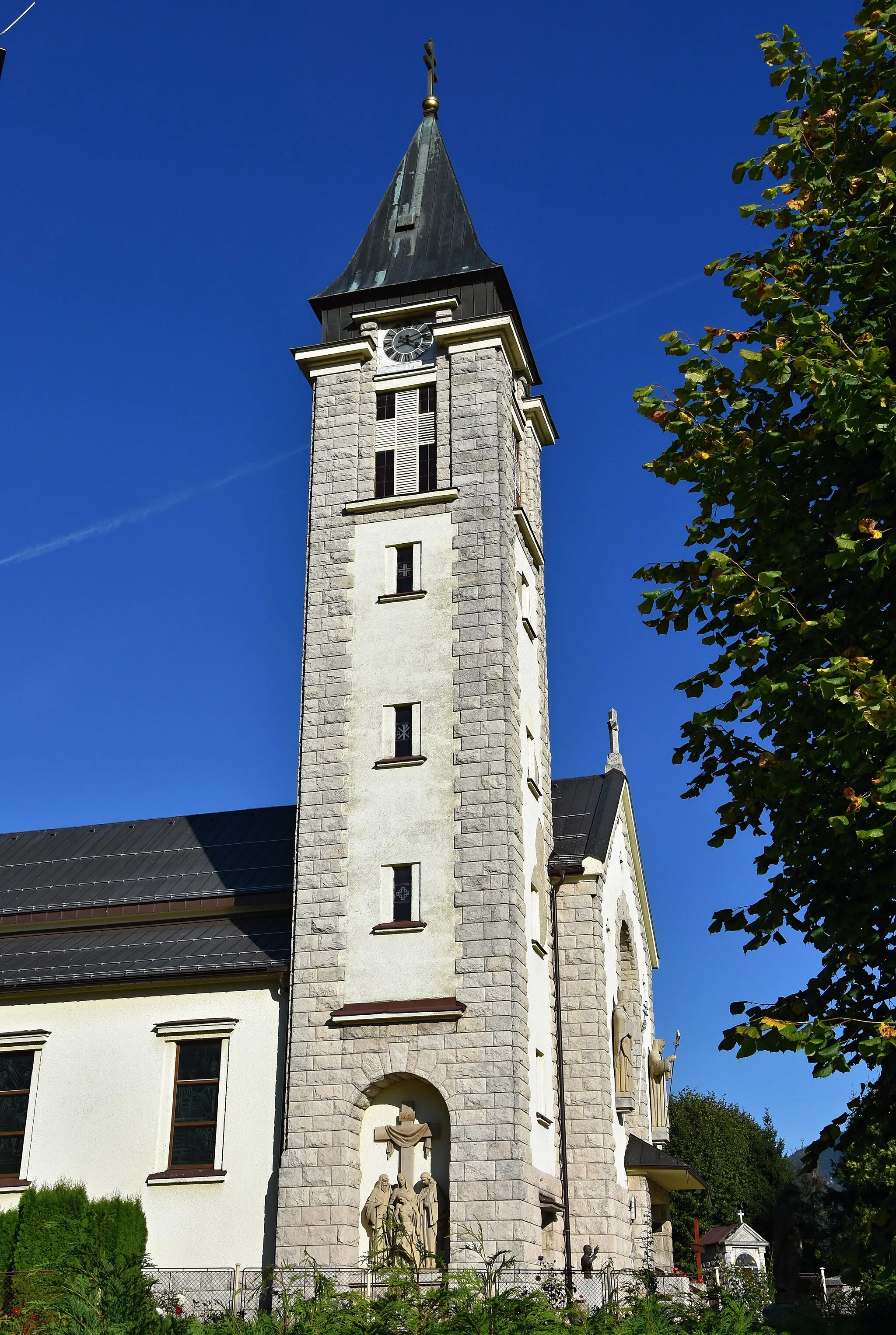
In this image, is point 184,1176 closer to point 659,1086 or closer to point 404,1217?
point 404,1217

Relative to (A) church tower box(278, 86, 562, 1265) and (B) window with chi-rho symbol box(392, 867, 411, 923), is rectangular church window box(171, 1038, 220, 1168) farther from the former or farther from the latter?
(B) window with chi-rho symbol box(392, 867, 411, 923)

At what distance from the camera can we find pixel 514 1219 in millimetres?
19875

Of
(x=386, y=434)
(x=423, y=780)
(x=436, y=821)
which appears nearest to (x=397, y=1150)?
(x=436, y=821)

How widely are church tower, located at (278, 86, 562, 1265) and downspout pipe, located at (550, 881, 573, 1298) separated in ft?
0.84

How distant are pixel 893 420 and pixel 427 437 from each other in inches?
659

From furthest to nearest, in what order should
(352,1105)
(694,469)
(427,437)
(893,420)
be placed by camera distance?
(427,437)
(352,1105)
(694,469)
(893,420)

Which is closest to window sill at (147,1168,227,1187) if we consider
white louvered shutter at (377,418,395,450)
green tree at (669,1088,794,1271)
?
white louvered shutter at (377,418,395,450)

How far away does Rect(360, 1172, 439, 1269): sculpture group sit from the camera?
1994 centimetres

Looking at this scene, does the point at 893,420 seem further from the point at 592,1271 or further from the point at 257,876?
the point at 257,876

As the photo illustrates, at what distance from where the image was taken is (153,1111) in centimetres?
2256

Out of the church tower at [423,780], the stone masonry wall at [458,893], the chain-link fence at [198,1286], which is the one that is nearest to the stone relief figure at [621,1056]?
the church tower at [423,780]

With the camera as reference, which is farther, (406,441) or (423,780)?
(406,441)

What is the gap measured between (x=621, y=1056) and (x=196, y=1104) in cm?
942

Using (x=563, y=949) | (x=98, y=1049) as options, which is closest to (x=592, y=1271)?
(x=563, y=949)
